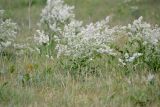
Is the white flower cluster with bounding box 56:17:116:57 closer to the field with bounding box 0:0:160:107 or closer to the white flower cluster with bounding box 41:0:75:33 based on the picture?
the field with bounding box 0:0:160:107

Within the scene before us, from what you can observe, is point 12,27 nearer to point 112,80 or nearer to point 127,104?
point 112,80

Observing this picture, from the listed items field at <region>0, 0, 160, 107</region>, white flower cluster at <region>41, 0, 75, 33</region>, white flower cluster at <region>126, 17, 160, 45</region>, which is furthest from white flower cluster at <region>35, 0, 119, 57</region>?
white flower cluster at <region>41, 0, 75, 33</region>

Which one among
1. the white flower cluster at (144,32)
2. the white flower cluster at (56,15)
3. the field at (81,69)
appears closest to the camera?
the field at (81,69)

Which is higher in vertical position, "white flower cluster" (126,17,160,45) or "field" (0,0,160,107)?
"white flower cluster" (126,17,160,45)

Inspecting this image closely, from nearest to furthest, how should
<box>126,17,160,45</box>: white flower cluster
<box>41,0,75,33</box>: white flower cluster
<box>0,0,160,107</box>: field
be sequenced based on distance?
1. <box>0,0,160,107</box>: field
2. <box>126,17,160,45</box>: white flower cluster
3. <box>41,0,75,33</box>: white flower cluster

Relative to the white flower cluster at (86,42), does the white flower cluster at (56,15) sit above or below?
above

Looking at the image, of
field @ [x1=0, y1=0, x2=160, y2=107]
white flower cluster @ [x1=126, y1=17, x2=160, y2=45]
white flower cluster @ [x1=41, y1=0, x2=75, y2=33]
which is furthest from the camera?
white flower cluster @ [x1=41, y1=0, x2=75, y2=33]

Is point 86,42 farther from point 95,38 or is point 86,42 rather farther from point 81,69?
point 81,69

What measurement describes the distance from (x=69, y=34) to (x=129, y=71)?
3.28 ft

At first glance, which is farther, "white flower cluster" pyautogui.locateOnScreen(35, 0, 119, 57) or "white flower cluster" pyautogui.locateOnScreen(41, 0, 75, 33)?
"white flower cluster" pyautogui.locateOnScreen(41, 0, 75, 33)

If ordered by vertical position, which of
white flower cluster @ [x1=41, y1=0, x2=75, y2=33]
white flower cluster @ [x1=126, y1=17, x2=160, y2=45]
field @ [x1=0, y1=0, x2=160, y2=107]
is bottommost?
field @ [x1=0, y1=0, x2=160, y2=107]

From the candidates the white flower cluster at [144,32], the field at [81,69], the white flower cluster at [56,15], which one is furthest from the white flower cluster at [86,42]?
the white flower cluster at [56,15]

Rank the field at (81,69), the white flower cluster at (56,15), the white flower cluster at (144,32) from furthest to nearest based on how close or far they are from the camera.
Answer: the white flower cluster at (56,15)
the white flower cluster at (144,32)
the field at (81,69)

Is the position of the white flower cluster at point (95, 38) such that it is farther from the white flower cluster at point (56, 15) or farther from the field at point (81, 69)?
the white flower cluster at point (56, 15)
